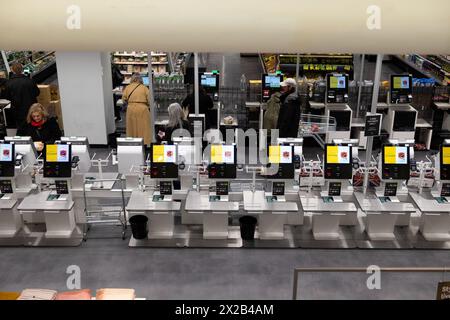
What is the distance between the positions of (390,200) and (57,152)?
4880 millimetres

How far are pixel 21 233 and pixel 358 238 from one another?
5.10m

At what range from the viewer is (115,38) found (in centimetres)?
121

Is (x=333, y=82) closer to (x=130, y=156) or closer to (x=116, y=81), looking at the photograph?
(x=116, y=81)

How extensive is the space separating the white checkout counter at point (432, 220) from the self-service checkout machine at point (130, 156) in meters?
4.10

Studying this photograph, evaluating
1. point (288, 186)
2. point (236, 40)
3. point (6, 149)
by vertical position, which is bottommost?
point (288, 186)

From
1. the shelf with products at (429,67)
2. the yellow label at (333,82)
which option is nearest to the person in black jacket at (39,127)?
the yellow label at (333,82)

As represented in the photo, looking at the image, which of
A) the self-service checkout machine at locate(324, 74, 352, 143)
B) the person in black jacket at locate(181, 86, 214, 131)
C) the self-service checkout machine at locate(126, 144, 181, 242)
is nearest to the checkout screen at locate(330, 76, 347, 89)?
the self-service checkout machine at locate(324, 74, 352, 143)

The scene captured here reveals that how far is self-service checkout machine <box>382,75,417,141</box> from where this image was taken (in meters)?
11.1

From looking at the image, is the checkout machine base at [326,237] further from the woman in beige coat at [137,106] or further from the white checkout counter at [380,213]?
the woman in beige coat at [137,106]

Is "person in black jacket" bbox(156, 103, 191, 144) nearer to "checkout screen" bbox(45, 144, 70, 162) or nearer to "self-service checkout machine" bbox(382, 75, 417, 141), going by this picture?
"checkout screen" bbox(45, 144, 70, 162)

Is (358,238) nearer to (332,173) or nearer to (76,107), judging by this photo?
(332,173)

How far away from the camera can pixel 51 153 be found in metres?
7.49

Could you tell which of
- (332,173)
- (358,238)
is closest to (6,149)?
(332,173)

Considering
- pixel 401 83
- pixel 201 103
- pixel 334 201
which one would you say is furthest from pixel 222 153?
pixel 401 83
